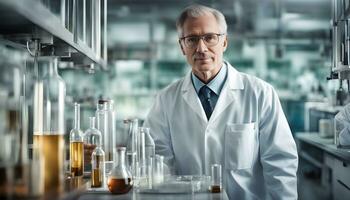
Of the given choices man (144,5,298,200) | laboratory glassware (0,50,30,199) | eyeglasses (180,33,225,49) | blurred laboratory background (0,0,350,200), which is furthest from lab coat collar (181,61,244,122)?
laboratory glassware (0,50,30,199)

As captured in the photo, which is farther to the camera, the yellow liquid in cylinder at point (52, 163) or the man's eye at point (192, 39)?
the man's eye at point (192, 39)

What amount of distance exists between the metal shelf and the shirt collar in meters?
0.72

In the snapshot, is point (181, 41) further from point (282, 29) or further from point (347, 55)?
point (282, 29)

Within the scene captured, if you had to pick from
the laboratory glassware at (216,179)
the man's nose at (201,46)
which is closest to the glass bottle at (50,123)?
the laboratory glassware at (216,179)

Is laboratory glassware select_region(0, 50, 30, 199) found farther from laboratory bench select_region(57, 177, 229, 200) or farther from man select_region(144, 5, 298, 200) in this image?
man select_region(144, 5, 298, 200)

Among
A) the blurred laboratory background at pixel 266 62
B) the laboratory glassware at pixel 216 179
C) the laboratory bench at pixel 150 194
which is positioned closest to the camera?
the laboratory bench at pixel 150 194

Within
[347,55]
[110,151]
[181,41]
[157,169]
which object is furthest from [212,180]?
[347,55]

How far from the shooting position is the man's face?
8.04 ft

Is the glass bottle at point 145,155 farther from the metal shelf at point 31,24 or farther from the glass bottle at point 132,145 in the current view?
the metal shelf at point 31,24

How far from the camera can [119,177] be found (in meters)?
1.80

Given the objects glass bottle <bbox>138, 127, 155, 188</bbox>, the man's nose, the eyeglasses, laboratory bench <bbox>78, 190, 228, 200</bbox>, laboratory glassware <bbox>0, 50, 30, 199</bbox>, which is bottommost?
laboratory bench <bbox>78, 190, 228, 200</bbox>

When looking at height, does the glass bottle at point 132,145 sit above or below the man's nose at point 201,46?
below

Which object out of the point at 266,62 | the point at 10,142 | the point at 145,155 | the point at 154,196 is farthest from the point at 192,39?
the point at 266,62

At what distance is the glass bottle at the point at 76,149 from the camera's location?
73.9 inches
